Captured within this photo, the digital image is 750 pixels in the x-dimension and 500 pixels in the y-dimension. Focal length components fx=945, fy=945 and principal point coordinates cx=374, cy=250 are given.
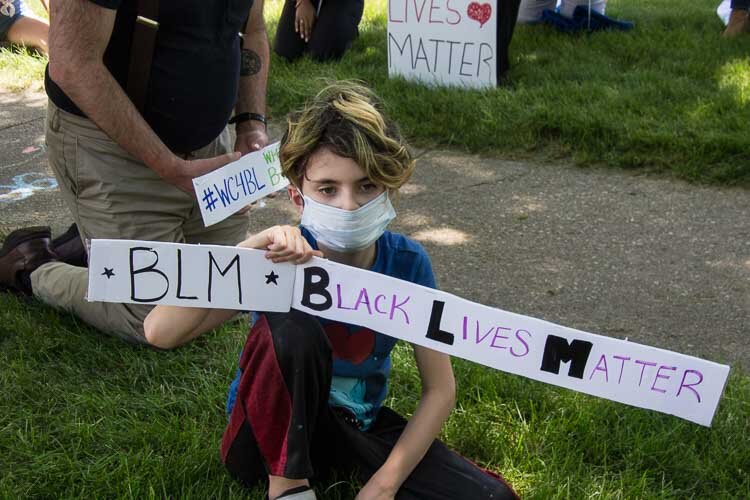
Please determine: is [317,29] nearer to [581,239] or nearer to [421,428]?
[581,239]

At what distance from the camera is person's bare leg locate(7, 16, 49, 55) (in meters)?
6.70

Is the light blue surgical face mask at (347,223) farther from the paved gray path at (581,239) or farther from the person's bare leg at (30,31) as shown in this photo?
the person's bare leg at (30,31)

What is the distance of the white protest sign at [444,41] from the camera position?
5613mm

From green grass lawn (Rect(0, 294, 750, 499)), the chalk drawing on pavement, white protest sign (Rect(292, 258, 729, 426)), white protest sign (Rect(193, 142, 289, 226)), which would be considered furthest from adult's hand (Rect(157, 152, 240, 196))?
the chalk drawing on pavement

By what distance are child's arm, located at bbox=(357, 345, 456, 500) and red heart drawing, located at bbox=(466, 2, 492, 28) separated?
373cm

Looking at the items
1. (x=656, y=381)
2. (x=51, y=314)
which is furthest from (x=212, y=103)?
(x=656, y=381)

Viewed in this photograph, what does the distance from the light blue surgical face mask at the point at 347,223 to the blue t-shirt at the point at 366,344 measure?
11 centimetres

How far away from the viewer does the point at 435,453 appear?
2355 millimetres

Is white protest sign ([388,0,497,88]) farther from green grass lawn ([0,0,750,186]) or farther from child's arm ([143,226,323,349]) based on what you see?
child's arm ([143,226,323,349])

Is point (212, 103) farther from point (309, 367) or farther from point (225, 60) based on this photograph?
point (309, 367)

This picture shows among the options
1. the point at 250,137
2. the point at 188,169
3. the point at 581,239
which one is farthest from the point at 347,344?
the point at 581,239

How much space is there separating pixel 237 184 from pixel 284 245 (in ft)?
3.16

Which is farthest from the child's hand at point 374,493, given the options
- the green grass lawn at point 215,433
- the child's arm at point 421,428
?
the green grass lawn at point 215,433

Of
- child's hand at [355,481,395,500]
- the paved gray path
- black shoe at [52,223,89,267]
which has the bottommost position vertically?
black shoe at [52,223,89,267]
